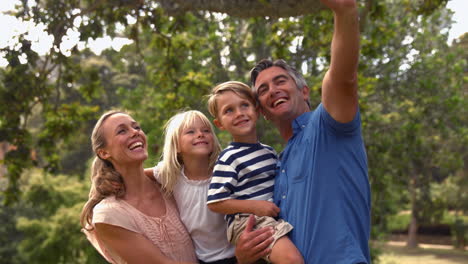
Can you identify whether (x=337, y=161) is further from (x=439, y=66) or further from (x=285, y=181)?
(x=439, y=66)

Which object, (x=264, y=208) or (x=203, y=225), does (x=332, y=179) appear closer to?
(x=264, y=208)

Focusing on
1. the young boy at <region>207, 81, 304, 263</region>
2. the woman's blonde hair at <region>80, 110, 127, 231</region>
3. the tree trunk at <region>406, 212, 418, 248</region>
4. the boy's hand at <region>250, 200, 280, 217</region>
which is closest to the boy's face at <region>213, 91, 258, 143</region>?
the young boy at <region>207, 81, 304, 263</region>

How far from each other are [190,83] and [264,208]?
5417 mm

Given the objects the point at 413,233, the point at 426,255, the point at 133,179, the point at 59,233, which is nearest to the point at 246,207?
the point at 133,179


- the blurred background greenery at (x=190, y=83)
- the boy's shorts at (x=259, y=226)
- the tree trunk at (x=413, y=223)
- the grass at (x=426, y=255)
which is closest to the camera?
the boy's shorts at (x=259, y=226)

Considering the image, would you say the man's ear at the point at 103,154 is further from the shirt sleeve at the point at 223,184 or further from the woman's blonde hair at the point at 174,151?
the shirt sleeve at the point at 223,184

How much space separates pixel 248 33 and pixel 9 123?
7.01m

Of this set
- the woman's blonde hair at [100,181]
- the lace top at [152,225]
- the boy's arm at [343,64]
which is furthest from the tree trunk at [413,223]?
the boy's arm at [343,64]

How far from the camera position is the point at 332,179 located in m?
2.22

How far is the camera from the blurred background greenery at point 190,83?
6285 millimetres

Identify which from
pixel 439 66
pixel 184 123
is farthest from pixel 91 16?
pixel 439 66

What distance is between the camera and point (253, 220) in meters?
2.43

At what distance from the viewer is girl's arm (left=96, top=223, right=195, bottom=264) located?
262cm

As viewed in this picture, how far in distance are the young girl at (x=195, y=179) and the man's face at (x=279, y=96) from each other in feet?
1.40
